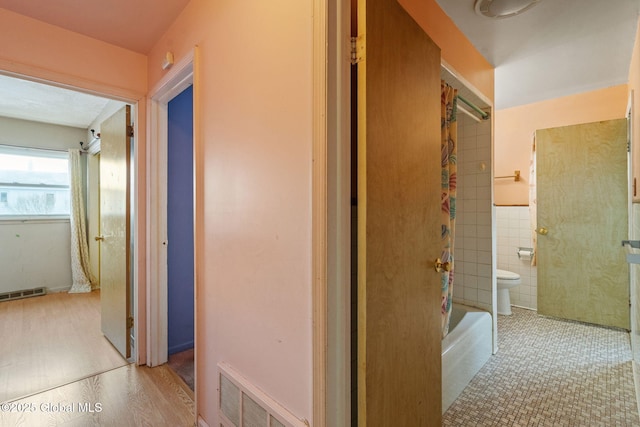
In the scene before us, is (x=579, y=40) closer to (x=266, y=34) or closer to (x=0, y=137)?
(x=266, y=34)

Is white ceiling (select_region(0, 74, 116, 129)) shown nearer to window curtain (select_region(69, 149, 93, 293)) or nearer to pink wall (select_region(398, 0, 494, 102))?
window curtain (select_region(69, 149, 93, 293))

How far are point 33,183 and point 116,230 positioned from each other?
2731 millimetres

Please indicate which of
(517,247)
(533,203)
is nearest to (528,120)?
(533,203)

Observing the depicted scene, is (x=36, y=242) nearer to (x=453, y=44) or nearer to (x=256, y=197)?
(x=256, y=197)

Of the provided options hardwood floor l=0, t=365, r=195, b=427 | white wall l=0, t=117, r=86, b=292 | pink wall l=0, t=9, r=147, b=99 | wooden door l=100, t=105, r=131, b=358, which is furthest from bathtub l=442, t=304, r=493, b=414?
white wall l=0, t=117, r=86, b=292

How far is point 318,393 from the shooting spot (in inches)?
35.4

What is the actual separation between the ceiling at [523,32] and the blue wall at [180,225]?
20.4 inches

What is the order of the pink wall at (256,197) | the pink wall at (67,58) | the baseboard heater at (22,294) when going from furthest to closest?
the baseboard heater at (22,294) → the pink wall at (67,58) → the pink wall at (256,197)

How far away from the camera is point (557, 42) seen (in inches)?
80.0

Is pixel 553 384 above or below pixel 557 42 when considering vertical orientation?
below

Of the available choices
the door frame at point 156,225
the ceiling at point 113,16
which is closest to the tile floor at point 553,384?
the door frame at point 156,225

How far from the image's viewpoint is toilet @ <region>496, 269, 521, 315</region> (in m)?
3.02

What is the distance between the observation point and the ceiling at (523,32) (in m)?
1.64

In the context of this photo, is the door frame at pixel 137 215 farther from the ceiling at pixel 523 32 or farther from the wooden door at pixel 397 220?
the wooden door at pixel 397 220
